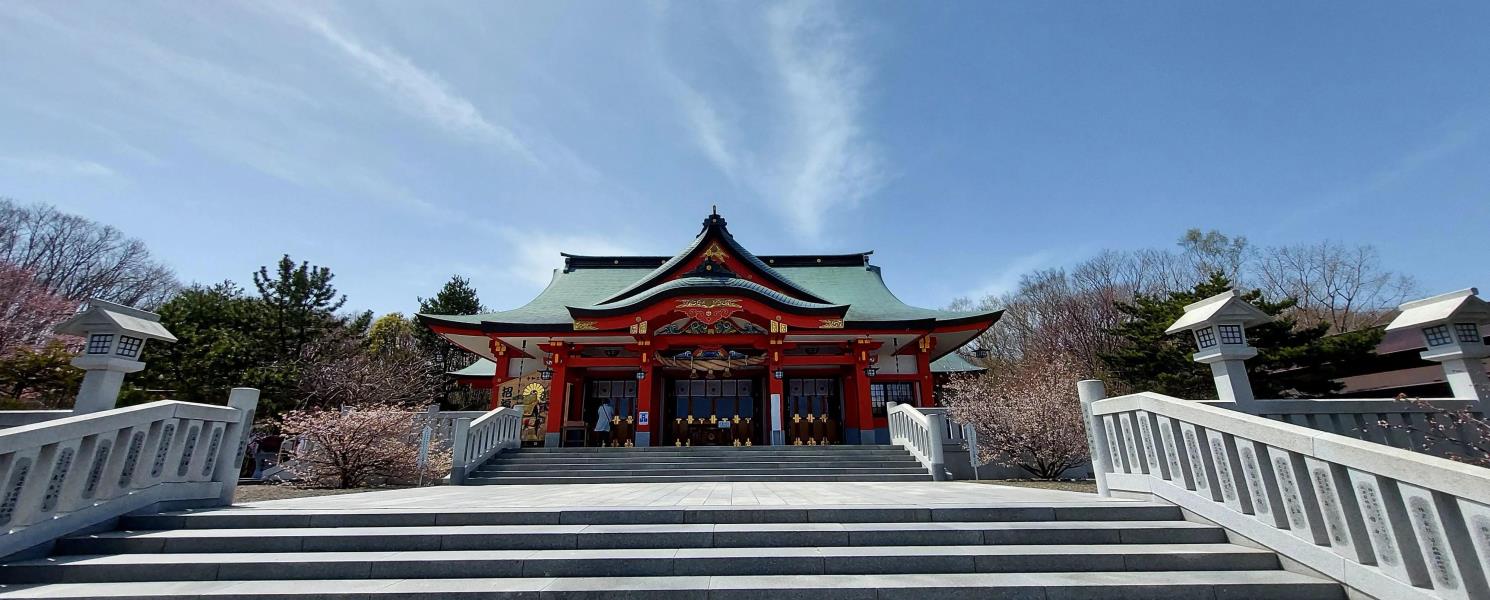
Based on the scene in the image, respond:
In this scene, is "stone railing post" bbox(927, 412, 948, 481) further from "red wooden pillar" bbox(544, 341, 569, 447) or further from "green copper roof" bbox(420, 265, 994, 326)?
"red wooden pillar" bbox(544, 341, 569, 447)

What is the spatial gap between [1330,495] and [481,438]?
12.3 metres

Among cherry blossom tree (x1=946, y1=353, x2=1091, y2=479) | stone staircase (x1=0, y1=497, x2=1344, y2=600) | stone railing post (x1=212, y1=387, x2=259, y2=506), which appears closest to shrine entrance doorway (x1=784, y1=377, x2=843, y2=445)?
cherry blossom tree (x1=946, y1=353, x2=1091, y2=479)

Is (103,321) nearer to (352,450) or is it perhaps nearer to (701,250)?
(352,450)

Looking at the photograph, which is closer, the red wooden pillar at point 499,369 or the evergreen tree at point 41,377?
the evergreen tree at point 41,377

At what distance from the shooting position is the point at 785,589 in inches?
139

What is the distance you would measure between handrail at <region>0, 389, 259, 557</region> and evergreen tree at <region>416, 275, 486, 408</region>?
2310 centimetres

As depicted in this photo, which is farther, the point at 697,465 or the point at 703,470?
the point at 697,465

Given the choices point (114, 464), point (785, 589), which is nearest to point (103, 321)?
point (114, 464)

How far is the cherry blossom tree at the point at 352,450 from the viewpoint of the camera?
372 inches

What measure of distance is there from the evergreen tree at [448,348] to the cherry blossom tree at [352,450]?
18558 millimetres

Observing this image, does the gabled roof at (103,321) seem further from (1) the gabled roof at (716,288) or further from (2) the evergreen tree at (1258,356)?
(2) the evergreen tree at (1258,356)

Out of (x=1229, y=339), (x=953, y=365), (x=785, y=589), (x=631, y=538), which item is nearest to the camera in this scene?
(x=785, y=589)

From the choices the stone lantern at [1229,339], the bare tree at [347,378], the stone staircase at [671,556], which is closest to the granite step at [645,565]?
the stone staircase at [671,556]

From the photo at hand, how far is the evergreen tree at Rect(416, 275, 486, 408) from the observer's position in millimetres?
27844
